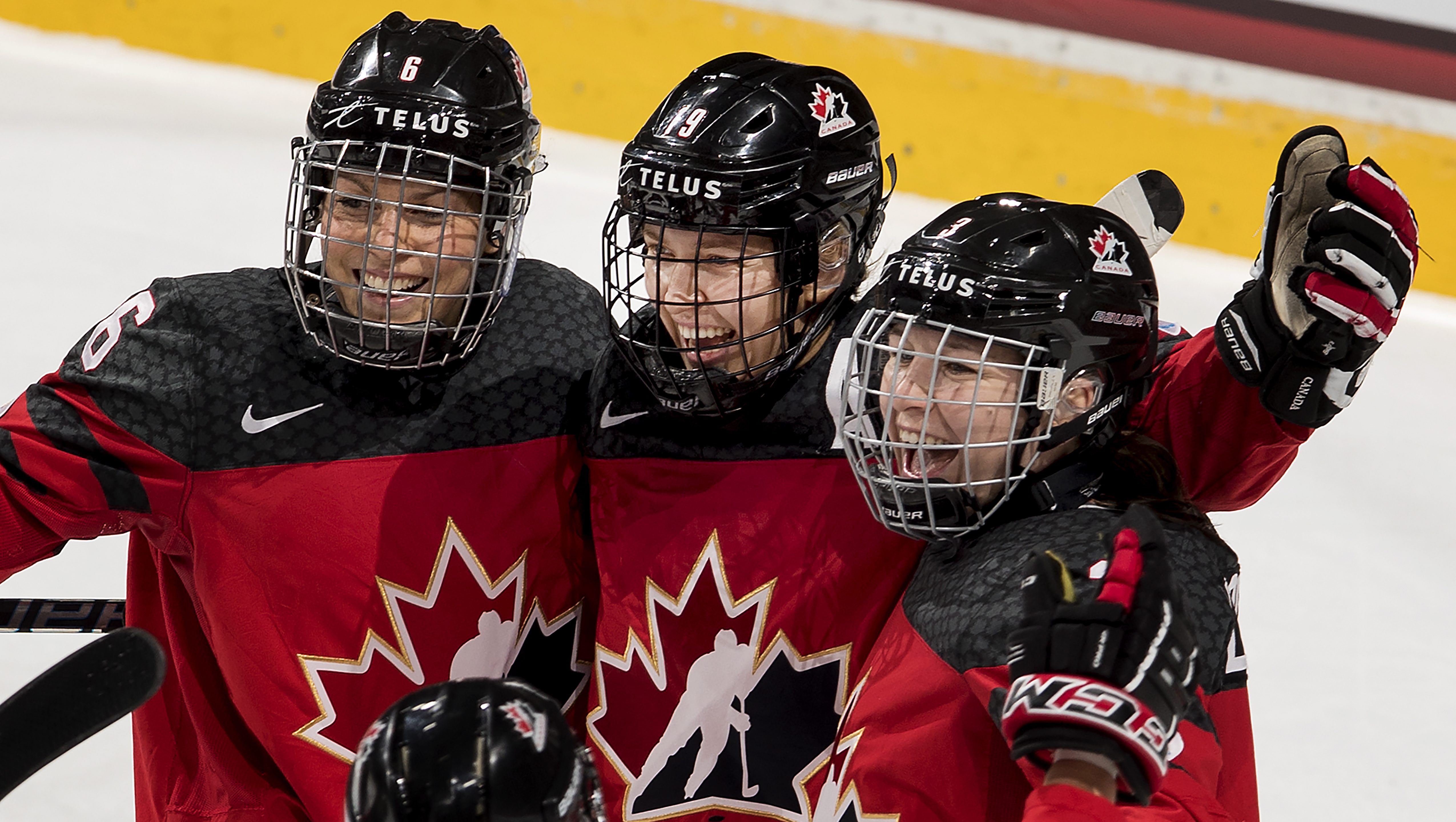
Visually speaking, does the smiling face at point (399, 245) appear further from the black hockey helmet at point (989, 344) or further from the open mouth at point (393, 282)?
the black hockey helmet at point (989, 344)

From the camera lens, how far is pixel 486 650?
1.78 m

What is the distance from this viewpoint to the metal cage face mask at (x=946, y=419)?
1.42 metres

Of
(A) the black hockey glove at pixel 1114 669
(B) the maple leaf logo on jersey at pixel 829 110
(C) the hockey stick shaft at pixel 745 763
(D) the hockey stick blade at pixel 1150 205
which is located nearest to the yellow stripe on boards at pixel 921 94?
(D) the hockey stick blade at pixel 1150 205

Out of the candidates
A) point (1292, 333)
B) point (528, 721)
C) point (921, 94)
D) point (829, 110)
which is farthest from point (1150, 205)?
point (921, 94)

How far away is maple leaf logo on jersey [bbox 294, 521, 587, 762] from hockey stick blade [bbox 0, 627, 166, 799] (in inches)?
25.2

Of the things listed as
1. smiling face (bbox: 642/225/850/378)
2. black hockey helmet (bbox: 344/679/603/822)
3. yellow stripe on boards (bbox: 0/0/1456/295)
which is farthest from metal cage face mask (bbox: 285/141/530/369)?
yellow stripe on boards (bbox: 0/0/1456/295)

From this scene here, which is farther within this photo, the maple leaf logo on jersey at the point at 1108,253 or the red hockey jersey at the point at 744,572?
the red hockey jersey at the point at 744,572

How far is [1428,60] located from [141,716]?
419 centimetres

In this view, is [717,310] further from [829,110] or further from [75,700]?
[75,700]

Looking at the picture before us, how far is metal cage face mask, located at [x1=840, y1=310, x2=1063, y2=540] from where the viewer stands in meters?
1.42

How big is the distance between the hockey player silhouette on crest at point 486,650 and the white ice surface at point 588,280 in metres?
0.97

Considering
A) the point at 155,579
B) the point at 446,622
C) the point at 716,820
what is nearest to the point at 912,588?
the point at 716,820

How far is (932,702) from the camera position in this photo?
4.62ft

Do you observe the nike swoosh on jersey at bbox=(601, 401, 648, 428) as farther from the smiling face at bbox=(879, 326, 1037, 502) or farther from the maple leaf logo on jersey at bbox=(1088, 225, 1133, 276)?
the maple leaf logo on jersey at bbox=(1088, 225, 1133, 276)
